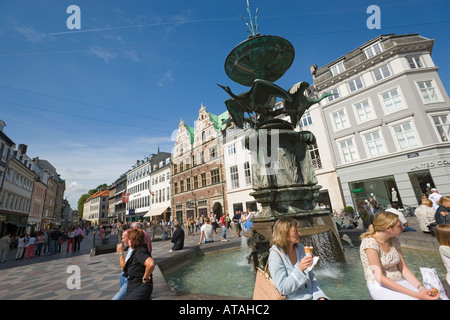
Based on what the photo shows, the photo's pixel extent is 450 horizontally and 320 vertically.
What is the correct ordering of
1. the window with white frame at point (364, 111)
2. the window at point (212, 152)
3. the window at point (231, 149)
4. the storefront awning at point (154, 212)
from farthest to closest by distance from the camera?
the storefront awning at point (154, 212), the window at point (212, 152), the window at point (231, 149), the window with white frame at point (364, 111)

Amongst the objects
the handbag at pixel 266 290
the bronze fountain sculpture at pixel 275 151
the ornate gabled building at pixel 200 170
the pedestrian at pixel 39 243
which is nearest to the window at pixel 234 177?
the ornate gabled building at pixel 200 170

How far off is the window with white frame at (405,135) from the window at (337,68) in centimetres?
832

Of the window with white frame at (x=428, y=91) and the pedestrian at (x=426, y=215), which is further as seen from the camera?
the window with white frame at (x=428, y=91)

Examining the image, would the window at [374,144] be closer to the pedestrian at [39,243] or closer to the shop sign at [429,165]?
the shop sign at [429,165]

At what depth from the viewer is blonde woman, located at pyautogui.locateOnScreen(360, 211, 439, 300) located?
211cm

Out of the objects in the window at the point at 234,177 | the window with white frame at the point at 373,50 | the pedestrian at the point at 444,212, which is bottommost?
the pedestrian at the point at 444,212

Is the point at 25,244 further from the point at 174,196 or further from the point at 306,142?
the point at 174,196

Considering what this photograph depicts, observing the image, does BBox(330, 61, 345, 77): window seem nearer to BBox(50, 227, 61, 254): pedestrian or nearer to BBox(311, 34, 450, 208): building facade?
BBox(311, 34, 450, 208): building facade

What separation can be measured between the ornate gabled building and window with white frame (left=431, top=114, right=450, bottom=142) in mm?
21719

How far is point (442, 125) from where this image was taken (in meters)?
16.4

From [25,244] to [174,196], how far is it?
24042mm

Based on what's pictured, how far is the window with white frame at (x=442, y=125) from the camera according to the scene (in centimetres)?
1607

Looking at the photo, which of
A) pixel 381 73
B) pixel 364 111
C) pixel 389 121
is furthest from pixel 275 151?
pixel 381 73
